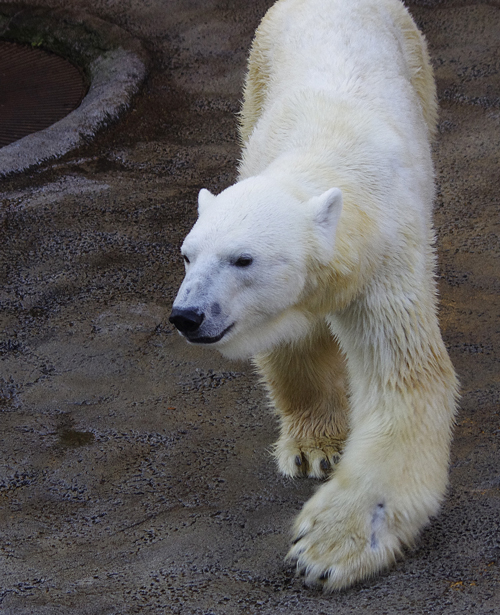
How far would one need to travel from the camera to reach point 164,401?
3.13 metres

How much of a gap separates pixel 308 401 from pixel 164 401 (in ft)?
2.04

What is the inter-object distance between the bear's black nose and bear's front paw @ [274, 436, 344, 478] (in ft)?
3.25

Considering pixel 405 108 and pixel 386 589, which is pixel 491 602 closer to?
pixel 386 589

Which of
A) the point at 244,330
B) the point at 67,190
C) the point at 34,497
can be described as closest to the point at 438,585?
the point at 244,330

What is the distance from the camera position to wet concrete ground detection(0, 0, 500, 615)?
221cm

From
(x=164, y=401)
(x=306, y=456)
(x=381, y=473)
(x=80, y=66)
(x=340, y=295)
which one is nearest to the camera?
(x=340, y=295)

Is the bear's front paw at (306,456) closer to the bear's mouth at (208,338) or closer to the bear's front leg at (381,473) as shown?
the bear's front leg at (381,473)

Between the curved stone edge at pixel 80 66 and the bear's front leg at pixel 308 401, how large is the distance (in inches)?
97.4

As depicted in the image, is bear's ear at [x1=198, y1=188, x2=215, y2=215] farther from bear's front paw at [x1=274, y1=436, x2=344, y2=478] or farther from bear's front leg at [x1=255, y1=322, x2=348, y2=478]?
bear's front paw at [x1=274, y1=436, x2=344, y2=478]

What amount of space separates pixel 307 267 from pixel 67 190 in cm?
272

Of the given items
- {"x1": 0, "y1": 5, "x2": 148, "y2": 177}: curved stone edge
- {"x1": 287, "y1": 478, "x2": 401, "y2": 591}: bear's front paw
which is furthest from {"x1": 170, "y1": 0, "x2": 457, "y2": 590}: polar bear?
{"x1": 0, "y1": 5, "x2": 148, "y2": 177}: curved stone edge

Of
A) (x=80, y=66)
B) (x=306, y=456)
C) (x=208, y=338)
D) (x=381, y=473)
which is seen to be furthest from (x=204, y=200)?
(x=80, y=66)

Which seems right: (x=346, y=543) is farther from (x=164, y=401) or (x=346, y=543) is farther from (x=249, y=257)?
(x=164, y=401)

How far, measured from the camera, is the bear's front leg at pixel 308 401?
108 inches
